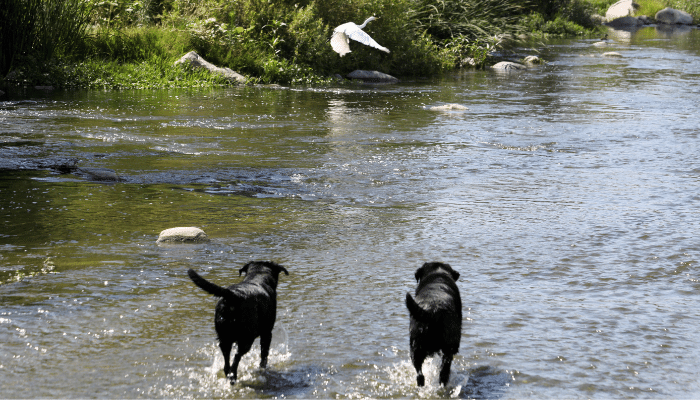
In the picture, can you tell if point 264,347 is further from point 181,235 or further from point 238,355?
point 181,235

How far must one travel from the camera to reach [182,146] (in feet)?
37.1

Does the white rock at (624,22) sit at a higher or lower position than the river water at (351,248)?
higher

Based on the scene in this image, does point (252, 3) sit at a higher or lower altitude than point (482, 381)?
higher

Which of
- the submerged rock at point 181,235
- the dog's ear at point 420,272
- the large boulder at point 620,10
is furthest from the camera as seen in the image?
the large boulder at point 620,10

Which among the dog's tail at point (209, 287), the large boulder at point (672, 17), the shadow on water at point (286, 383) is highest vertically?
the large boulder at point (672, 17)

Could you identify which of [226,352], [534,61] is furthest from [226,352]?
[534,61]

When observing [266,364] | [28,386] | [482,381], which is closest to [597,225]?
[482,381]

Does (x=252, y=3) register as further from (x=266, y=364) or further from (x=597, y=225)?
(x=266, y=364)

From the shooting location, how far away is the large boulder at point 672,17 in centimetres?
4862

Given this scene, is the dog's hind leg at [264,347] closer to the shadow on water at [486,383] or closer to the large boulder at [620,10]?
the shadow on water at [486,383]

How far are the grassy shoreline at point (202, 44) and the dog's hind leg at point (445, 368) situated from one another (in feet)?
50.2

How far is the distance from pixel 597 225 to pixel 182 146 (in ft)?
20.9

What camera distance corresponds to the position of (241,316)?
12.9 feet

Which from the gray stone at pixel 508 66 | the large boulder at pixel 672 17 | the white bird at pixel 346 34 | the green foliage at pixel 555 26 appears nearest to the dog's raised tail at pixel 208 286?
the white bird at pixel 346 34
